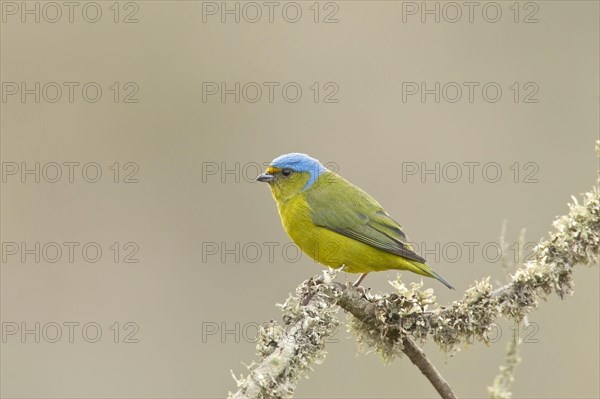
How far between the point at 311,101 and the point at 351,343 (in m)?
2.73

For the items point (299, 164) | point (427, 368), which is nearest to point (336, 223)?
point (299, 164)

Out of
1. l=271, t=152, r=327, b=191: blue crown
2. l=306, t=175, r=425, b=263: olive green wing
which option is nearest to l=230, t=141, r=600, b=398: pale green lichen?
l=306, t=175, r=425, b=263: olive green wing

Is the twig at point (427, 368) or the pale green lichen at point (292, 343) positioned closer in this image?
the pale green lichen at point (292, 343)

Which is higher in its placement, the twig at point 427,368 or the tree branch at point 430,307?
the tree branch at point 430,307

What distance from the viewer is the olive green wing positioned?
5074 mm

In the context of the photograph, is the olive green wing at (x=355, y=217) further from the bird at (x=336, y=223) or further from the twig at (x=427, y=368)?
the twig at (x=427, y=368)

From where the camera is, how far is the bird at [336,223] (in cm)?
506

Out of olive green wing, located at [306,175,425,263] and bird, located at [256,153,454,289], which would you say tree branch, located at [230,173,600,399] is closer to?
bird, located at [256,153,454,289]

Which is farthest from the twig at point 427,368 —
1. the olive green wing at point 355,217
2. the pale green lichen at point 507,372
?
the olive green wing at point 355,217

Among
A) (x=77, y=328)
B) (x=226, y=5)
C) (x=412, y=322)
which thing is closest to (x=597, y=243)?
(x=412, y=322)

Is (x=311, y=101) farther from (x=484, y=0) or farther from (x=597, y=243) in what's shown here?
(x=597, y=243)

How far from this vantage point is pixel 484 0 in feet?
31.0

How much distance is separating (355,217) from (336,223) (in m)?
0.14

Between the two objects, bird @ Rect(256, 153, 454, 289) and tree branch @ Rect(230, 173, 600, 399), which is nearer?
tree branch @ Rect(230, 173, 600, 399)
